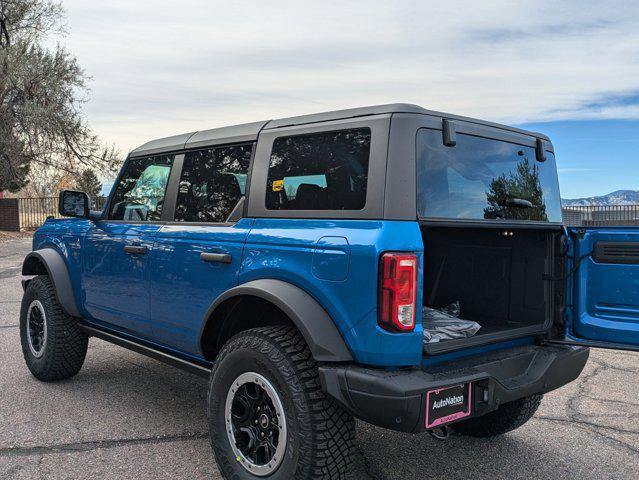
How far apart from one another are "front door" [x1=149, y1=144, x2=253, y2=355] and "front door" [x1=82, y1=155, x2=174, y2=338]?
0.17 m

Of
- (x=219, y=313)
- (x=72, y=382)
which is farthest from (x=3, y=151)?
(x=219, y=313)

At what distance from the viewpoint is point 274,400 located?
2.82 metres

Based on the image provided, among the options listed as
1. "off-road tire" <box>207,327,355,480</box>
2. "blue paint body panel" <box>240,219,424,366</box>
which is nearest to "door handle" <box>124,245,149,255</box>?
"off-road tire" <box>207,327,355,480</box>

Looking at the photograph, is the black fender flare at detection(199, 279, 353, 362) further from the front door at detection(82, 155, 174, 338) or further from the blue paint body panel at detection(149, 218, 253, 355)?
the front door at detection(82, 155, 174, 338)

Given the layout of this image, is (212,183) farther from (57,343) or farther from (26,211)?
(26,211)

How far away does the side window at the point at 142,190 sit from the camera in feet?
13.5

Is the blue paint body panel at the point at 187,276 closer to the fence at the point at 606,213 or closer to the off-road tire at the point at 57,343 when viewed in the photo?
the off-road tire at the point at 57,343

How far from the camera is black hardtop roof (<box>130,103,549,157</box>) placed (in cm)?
283

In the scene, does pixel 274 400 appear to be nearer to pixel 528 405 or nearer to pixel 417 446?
pixel 417 446

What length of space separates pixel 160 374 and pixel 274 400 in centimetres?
274

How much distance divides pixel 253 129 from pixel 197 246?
2.49ft

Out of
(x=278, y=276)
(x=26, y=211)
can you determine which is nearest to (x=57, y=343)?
(x=278, y=276)

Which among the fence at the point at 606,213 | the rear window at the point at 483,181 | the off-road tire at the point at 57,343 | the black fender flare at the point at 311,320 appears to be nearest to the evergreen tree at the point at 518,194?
the rear window at the point at 483,181

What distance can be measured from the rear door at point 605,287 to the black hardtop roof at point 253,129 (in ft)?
2.60
